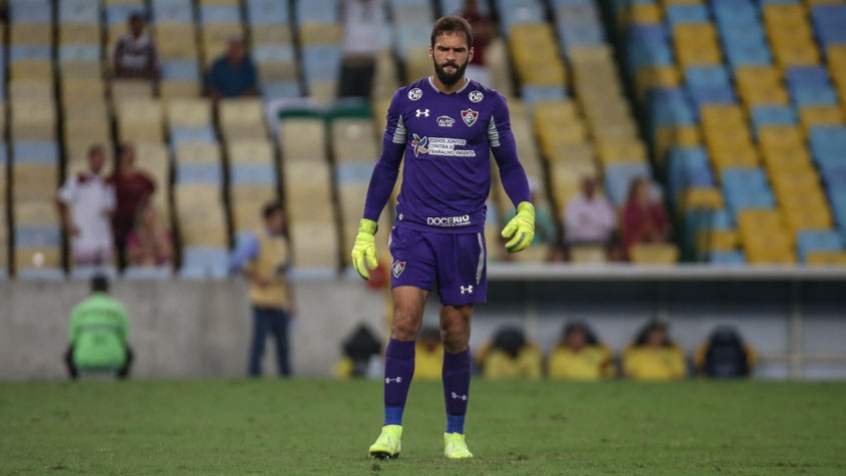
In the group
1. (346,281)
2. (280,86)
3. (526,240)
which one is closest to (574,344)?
(346,281)

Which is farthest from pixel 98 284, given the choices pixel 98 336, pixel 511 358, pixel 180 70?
pixel 180 70

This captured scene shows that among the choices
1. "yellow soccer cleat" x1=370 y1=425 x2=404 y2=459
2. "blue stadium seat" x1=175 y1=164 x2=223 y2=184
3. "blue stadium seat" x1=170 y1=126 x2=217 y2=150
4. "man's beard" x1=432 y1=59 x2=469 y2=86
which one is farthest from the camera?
"blue stadium seat" x1=170 y1=126 x2=217 y2=150

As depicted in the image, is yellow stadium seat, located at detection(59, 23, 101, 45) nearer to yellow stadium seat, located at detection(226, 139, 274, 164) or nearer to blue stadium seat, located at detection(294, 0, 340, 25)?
blue stadium seat, located at detection(294, 0, 340, 25)

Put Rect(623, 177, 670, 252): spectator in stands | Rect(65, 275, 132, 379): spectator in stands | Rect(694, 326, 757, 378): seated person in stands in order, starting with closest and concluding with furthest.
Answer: Rect(65, 275, 132, 379): spectator in stands, Rect(694, 326, 757, 378): seated person in stands, Rect(623, 177, 670, 252): spectator in stands

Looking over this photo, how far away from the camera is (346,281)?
16688 mm

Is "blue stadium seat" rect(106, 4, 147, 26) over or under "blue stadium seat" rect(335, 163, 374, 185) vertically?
over

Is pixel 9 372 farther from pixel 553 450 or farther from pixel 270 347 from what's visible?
pixel 553 450

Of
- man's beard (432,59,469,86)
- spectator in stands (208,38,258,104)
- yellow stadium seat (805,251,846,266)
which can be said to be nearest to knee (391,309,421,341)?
man's beard (432,59,469,86)

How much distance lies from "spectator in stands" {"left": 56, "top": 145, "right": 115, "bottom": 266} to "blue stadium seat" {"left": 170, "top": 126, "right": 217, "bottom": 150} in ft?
7.40

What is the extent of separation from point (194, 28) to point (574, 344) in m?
7.81

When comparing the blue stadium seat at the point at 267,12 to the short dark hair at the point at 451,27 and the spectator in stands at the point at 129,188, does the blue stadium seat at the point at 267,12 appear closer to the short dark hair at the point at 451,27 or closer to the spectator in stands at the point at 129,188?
the spectator in stands at the point at 129,188

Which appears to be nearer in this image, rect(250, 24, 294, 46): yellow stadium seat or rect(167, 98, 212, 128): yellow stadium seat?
rect(167, 98, 212, 128): yellow stadium seat

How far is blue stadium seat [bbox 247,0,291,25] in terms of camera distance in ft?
70.8

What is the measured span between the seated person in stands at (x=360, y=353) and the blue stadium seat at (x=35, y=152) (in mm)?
4482
